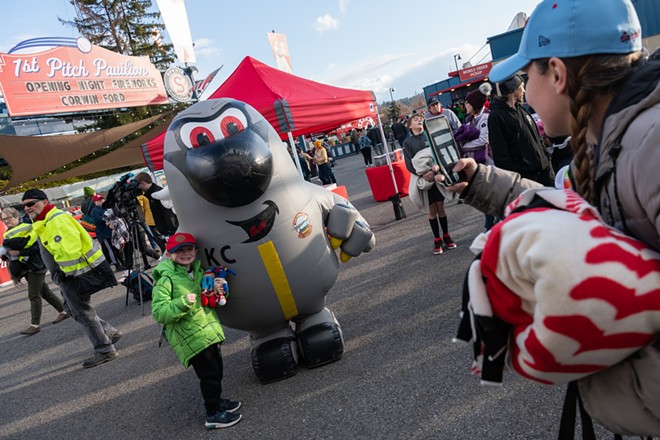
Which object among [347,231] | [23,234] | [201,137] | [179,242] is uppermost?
[201,137]

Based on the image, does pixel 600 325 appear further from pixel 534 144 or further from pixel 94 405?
pixel 94 405

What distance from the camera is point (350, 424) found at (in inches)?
102

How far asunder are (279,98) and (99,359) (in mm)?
3555

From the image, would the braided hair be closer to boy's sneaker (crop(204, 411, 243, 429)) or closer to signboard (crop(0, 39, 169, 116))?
boy's sneaker (crop(204, 411, 243, 429))

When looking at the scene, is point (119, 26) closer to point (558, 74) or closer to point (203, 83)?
point (203, 83)

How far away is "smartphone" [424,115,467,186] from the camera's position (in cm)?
168

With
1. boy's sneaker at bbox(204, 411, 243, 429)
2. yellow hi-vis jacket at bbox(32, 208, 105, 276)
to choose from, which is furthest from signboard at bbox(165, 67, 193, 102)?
boy's sneaker at bbox(204, 411, 243, 429)

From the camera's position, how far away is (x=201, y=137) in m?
2.96

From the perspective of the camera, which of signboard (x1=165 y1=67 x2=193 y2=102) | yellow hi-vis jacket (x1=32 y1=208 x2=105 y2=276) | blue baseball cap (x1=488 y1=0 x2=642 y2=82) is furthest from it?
signboard (x1=165 y1=67 x2=193 y2=102)

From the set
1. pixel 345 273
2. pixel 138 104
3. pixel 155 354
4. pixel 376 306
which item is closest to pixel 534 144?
pixel 376 306

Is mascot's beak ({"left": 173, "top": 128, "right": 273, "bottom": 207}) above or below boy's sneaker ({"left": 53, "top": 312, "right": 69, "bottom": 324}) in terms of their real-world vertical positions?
above

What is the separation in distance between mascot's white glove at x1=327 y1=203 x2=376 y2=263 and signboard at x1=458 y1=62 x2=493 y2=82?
27590 mm

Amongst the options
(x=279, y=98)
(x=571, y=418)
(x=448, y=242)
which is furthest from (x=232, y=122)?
(x=448, y=242)

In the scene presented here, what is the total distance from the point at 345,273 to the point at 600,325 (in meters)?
4.70
